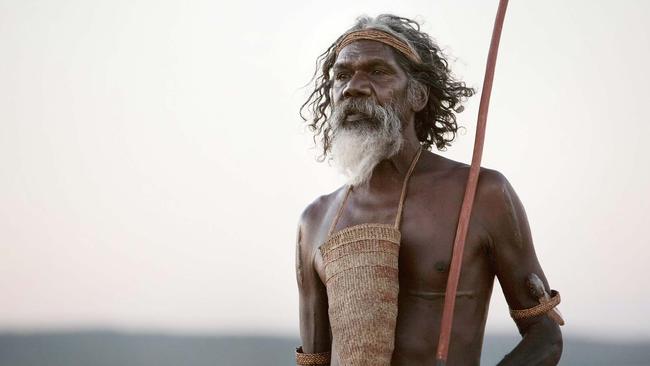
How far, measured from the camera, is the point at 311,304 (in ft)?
12.2

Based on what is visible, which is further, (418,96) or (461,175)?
(418,96)

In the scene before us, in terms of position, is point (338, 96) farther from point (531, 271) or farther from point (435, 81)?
point (531, 271)

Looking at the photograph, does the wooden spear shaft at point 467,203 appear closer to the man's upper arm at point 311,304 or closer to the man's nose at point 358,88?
the man's nose at point 358,88

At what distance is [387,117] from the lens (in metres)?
3.61

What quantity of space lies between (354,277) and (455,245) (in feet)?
1.23

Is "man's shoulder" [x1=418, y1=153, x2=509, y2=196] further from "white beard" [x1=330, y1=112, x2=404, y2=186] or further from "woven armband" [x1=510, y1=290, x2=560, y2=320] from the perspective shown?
"woven armband" [x1=510, y1=290, x2=560, y2=320]

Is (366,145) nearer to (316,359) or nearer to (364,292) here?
(364,292)

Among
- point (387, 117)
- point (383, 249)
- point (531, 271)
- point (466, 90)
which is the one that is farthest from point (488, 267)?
point (466, 90)

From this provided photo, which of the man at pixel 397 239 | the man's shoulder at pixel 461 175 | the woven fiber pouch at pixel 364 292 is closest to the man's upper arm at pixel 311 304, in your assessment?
the man at pixel 397 239

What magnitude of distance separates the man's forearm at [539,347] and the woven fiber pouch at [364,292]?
0.42 metres

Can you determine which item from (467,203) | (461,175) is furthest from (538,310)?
(461,175)

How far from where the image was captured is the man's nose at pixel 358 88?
11.9ft

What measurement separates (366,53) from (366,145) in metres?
0.35

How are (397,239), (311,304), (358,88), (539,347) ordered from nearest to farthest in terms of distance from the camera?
(539,347), (397,239), (358,88), (311,304)
